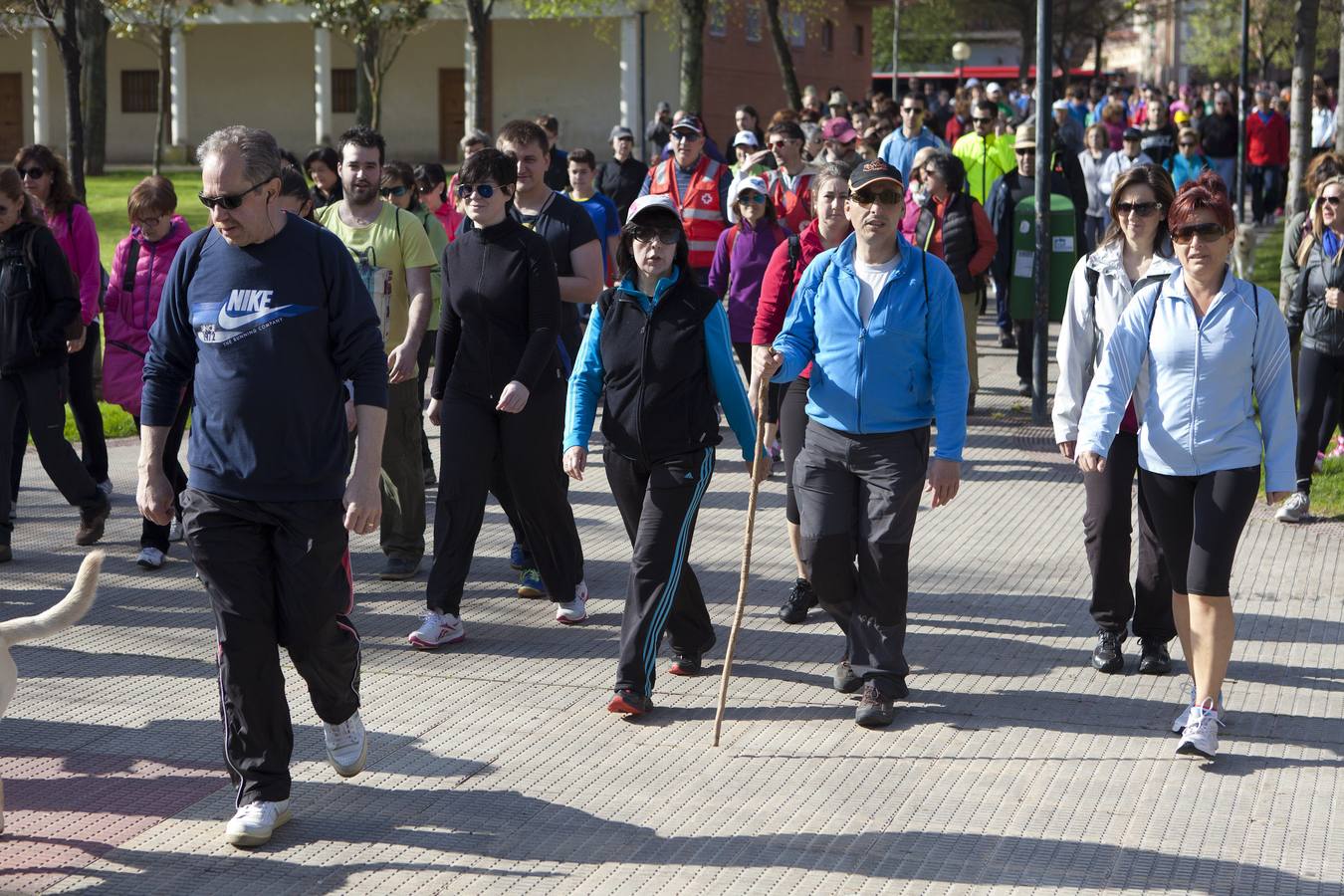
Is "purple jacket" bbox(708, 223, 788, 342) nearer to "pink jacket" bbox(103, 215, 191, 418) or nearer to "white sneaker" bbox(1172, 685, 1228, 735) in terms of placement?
"pink jacket" bbox(103, 215, 191, 418)

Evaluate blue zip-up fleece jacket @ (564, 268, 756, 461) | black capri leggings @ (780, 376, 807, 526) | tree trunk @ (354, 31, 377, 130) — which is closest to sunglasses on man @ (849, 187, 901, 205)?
blue zip-up fleece jacket @ (564, 268, 756, 461)

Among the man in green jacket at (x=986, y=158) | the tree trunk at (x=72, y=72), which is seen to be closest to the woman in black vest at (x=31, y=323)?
the tree trunk at (x=72, y=72)

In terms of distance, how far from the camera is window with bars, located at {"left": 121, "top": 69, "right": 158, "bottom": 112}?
47.8 m

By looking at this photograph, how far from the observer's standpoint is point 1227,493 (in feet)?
18.1

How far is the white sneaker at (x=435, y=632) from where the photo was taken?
6.87 metres

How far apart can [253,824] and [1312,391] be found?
21.4 feet

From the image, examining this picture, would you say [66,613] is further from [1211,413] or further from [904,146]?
[904,146]

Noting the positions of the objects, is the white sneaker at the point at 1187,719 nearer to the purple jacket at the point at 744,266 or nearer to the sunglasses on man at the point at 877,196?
the sunglasses on man at the point at 877,196

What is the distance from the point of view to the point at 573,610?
7238mm

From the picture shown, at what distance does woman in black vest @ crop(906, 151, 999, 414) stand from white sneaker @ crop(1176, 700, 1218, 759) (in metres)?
5.97

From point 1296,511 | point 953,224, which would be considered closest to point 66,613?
point 1296,511

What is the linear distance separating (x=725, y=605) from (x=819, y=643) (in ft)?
2.26

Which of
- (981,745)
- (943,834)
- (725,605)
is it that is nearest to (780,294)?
(725,605)

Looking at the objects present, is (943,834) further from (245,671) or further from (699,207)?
(699,207)
